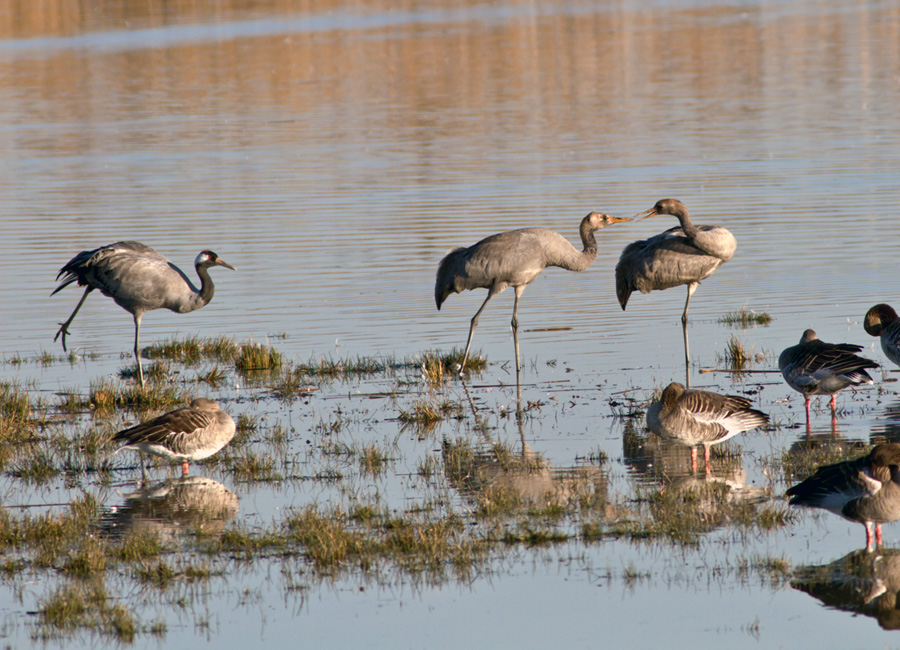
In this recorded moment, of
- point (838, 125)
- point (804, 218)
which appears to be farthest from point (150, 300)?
point (838, 125)

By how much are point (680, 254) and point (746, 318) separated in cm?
226

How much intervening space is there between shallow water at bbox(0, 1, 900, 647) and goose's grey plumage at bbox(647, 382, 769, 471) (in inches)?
15.2

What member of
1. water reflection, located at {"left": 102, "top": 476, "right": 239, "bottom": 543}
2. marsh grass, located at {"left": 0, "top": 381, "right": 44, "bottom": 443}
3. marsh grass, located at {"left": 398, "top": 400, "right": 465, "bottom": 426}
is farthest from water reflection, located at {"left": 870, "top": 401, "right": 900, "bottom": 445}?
marsh grass, located at {"left": 0, "top": 381, "right": 44, "bottom": 443}

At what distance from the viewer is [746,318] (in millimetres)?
16109

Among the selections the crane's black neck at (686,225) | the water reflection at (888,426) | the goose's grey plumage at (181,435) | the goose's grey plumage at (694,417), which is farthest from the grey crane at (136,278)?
the water reflection at (888,426)

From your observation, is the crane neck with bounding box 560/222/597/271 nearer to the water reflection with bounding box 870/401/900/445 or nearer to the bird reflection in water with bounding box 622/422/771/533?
the bird reflection in water with bounding box 622/422/771/533

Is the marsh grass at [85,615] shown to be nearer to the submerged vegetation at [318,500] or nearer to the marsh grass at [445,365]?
the submerged vegetation at [318,500]

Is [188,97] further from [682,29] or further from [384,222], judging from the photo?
[682,29]

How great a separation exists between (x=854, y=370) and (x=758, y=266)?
31.9 feet

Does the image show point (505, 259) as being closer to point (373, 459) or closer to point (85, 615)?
point (373, 459)

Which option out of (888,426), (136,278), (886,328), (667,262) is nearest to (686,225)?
(667,262)

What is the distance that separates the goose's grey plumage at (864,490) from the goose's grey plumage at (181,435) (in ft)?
14.7

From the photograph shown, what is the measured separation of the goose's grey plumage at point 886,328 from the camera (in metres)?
11.4

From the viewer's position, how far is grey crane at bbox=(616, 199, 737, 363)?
14.2 metres
